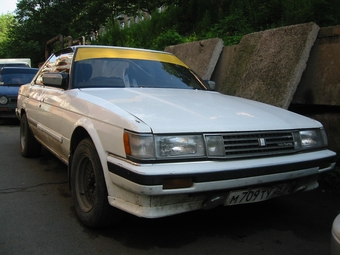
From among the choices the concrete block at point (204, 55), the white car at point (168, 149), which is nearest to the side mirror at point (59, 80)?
the white car at point (168, 149)

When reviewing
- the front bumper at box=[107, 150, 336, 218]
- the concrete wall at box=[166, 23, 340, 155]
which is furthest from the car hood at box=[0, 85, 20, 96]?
the front bumper at box=[107, 150, 336, 218]

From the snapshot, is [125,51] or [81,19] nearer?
[125,51]

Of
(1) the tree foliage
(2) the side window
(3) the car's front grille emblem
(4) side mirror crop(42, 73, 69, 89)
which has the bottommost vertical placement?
(3) the car's front grille emblem

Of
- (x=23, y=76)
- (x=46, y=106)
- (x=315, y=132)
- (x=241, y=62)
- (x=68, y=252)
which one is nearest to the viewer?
(x=68, y=252)

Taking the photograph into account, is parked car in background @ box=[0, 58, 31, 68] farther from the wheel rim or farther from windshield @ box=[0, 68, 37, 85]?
the wheel rim

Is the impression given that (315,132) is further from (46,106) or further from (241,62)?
(241,62)

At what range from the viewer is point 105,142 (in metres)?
2.74

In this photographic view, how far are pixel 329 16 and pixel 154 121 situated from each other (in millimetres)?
4800

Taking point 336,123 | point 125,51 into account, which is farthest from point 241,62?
point 125,51

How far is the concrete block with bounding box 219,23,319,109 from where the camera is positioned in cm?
511

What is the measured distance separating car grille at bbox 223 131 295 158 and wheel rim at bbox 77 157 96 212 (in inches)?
47.0

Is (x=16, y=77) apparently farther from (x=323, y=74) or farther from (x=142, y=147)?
(x=142, y=147)

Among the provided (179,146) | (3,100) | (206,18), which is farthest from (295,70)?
(3,100)

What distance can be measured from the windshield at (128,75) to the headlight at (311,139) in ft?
5.32
